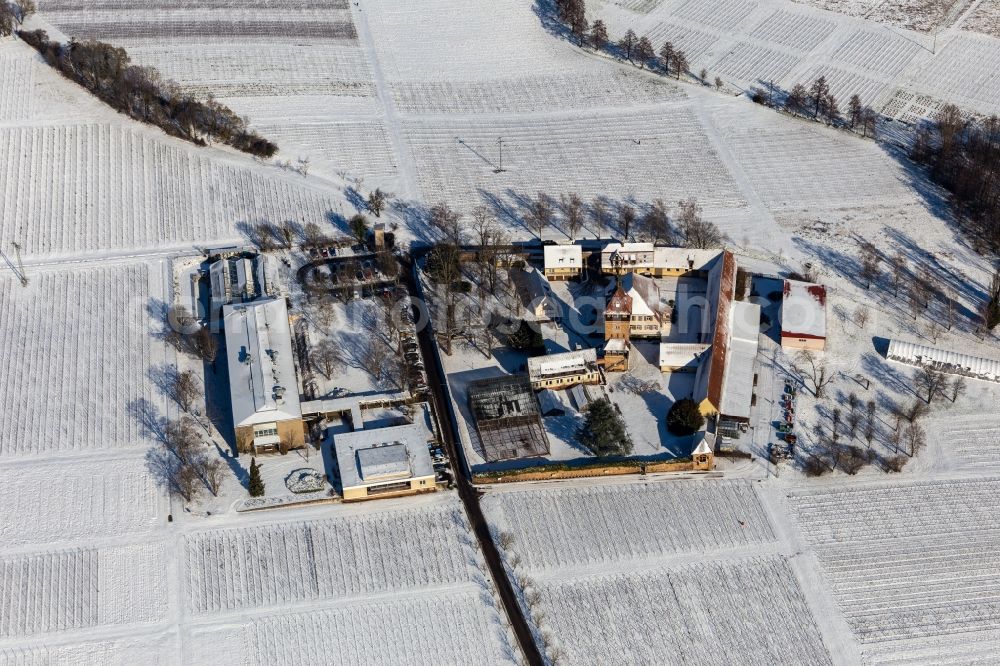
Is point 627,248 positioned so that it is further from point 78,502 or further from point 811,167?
point 78,502

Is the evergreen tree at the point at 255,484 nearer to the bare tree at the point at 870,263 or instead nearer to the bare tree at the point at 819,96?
the bare tree at the point at 870,263

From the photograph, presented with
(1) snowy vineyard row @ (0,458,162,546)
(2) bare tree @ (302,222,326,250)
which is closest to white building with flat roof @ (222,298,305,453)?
(1) snowy vineyard row @ (0,458,162,546)

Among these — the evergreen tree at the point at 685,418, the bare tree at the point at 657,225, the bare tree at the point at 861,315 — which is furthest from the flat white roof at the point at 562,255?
the bare tree at the point at 861,315

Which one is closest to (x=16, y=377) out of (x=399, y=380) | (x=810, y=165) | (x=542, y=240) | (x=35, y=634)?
(x=35, y=634)

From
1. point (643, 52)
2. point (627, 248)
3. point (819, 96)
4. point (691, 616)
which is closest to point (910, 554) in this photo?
point (691, 616)

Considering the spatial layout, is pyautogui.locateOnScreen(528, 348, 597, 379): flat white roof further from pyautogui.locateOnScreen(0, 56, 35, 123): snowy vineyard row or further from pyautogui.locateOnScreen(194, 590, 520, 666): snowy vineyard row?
pyautogui.locateOnScreen(0, 56, 35, 123): snowy vineyard row

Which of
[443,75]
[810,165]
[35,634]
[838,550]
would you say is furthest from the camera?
[443,75]

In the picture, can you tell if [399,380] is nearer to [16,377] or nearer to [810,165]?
[16,377]
